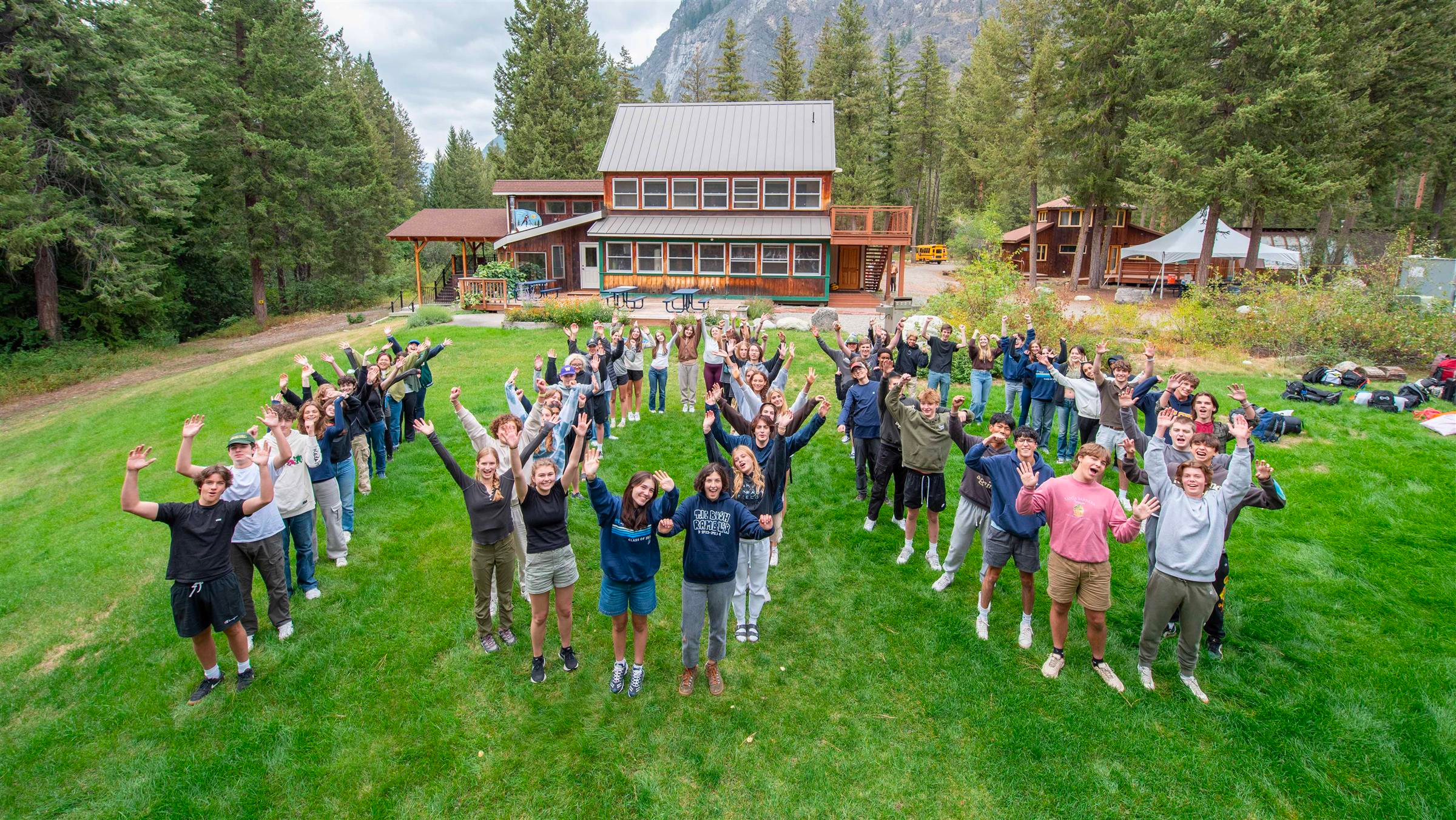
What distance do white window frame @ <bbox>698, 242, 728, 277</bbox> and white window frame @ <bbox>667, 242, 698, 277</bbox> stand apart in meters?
0.22

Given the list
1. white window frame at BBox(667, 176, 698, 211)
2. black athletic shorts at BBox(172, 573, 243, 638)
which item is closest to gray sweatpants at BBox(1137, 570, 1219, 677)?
black athletic shorts at BBox(172, 573, 243, 638)

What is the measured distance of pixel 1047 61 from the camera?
87.8 feet

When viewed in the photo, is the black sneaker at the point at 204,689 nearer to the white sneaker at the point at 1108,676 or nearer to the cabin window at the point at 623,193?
the white sneaker at the point at 1108,676

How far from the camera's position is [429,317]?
67.4 ft

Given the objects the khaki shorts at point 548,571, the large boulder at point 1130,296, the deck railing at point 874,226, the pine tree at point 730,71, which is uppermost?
the pine tree at point 730,71

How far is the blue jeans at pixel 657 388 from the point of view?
11.3 m

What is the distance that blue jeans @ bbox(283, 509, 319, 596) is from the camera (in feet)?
19.5

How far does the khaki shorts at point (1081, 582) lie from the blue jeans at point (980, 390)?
5545 mm

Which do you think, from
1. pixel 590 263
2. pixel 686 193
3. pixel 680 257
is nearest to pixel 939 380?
pixel 680 257

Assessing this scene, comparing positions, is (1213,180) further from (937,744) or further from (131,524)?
(131,524)

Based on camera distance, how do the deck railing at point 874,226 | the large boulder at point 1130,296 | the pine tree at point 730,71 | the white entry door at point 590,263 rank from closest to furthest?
1. the deck railing at point 874,226
2. the large boulder at point 1130,296
3. the white entry door at point 590,263
4. the pine tree at point 730,71

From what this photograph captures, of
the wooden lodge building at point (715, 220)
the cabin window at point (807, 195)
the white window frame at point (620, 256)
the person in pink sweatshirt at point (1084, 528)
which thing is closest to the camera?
the person in pink sweatshirt at point (1084, 528)

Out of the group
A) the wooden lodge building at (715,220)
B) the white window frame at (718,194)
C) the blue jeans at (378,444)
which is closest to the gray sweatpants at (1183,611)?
the blue jeans at (378,444)

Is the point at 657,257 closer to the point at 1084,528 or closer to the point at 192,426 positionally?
the point at 192,426
